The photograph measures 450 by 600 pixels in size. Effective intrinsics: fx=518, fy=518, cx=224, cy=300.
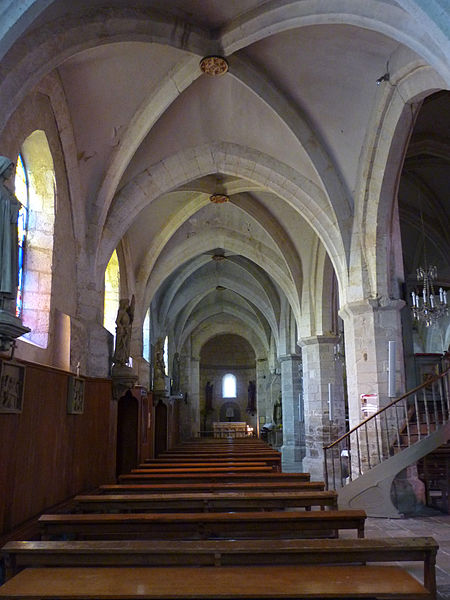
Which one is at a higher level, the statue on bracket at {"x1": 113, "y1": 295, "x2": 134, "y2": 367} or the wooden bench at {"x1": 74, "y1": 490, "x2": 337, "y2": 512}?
the statue on bracket at {"x1": 113, "y1": 295, "x2": 134, "y2": 367}

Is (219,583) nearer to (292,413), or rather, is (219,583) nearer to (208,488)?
(208,488)

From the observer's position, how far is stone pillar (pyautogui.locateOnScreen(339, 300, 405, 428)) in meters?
9.07

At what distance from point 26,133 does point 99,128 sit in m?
2.58

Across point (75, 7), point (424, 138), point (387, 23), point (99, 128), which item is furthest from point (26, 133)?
point (424, 138)

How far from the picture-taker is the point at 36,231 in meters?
7.96

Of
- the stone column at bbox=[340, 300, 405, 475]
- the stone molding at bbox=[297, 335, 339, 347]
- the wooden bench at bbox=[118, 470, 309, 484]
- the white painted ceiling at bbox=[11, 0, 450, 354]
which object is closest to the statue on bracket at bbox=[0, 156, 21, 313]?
the white painted ceiling at bbox=[11, 0, 450, 354]

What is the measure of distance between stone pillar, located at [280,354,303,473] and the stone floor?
31.5ft

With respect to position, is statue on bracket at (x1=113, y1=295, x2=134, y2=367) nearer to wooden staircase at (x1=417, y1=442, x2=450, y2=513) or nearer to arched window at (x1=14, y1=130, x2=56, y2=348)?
Answer: arched window at (x1=14, y1=130, x2=56, y2=348)

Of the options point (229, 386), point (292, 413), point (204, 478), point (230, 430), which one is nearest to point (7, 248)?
point (204, 478)

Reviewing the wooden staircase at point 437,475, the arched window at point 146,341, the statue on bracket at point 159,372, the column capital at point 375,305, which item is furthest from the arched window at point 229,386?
the column capital at point 375,305

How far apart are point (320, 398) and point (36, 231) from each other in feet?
29.1

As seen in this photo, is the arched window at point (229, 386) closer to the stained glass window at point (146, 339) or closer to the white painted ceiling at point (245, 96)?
the stained glass window at point (146, 339)

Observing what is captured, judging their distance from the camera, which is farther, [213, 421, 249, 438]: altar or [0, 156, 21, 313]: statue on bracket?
[213, 421, 249, 438]: altar

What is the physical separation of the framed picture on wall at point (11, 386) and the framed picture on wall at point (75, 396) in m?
1.87
